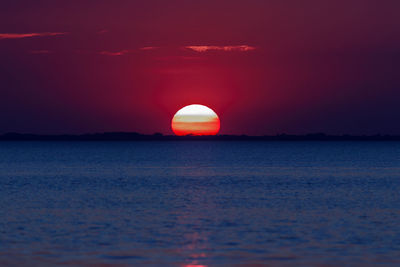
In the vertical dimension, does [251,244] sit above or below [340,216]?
below

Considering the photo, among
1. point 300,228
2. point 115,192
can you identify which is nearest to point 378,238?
point 300,228

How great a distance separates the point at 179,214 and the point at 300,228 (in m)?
8.42

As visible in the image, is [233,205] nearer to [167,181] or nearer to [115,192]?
[115,192]

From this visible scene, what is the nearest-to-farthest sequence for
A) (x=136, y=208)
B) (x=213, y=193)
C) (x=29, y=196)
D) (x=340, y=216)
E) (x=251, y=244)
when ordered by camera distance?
(x=251, y=244)
(x=340, y=216)
(x=136, y=208)
(x=29, y=196)
(x=213, y=193)

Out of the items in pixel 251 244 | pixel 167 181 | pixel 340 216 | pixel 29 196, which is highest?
pixel 167 181

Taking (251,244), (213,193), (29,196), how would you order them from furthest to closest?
(213,193)
(29,196)
(251,244)

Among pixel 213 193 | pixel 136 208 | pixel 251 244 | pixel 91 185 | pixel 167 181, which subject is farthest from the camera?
pixel 167 181

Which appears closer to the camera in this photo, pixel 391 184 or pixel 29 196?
pixel 29 196

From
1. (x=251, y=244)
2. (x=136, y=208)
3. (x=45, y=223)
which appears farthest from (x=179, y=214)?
(x=251, y=244)

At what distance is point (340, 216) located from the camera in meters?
37.0

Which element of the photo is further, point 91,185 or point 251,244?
point 91,185

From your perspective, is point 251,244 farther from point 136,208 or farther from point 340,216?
point 136,208

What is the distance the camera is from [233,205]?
43.9 meters

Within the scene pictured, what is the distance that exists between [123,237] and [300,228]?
8.10 metres
